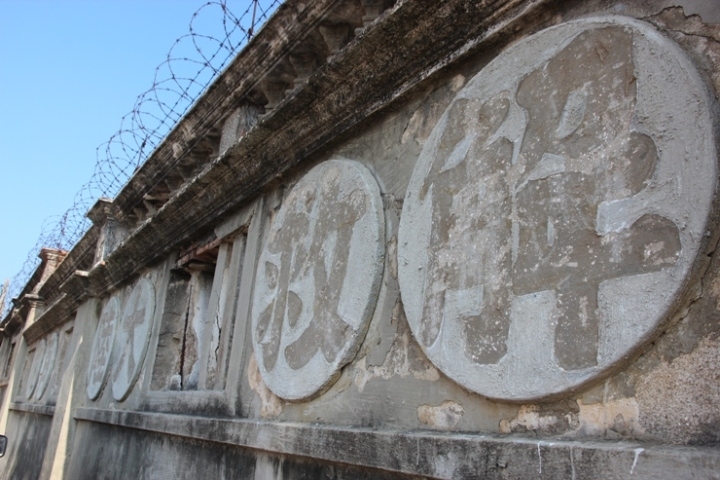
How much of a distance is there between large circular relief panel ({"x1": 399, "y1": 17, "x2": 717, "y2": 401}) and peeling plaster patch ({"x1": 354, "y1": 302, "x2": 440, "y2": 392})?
0.10 metres

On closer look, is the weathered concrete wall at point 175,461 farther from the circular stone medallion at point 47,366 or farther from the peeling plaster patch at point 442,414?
the circular stone medallion at point 47,366

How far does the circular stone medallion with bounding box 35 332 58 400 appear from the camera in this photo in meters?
9.14

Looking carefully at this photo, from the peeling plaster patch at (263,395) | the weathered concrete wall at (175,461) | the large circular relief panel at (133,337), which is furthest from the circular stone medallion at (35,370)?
the peeling plaster patch at (263,395)

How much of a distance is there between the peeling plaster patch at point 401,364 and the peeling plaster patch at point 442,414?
0.10 m

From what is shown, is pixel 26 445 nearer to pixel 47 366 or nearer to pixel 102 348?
pixel 47 366

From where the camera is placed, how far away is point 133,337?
533cm

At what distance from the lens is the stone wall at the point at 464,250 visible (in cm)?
149

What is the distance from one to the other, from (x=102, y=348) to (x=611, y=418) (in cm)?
572

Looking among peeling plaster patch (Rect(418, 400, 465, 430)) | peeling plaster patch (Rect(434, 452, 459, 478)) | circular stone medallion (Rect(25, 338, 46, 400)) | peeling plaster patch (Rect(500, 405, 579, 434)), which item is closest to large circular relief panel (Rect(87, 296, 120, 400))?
circular stone medallion (Rect(25, 338, 46, 400))

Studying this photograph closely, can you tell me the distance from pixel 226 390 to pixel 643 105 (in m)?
2.73

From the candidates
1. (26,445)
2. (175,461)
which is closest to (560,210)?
(175,461)

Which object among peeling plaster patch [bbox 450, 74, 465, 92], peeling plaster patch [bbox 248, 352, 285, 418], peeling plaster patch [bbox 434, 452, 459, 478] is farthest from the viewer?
peeling plaster patch [bbox 248, 352, 285, 418]

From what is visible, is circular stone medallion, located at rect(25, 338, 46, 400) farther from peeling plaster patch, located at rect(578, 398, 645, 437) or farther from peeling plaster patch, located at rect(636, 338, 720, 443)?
peeling plaster patch, located at rect(636, 338, 720, 443)

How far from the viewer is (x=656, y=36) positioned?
1.63 meters
